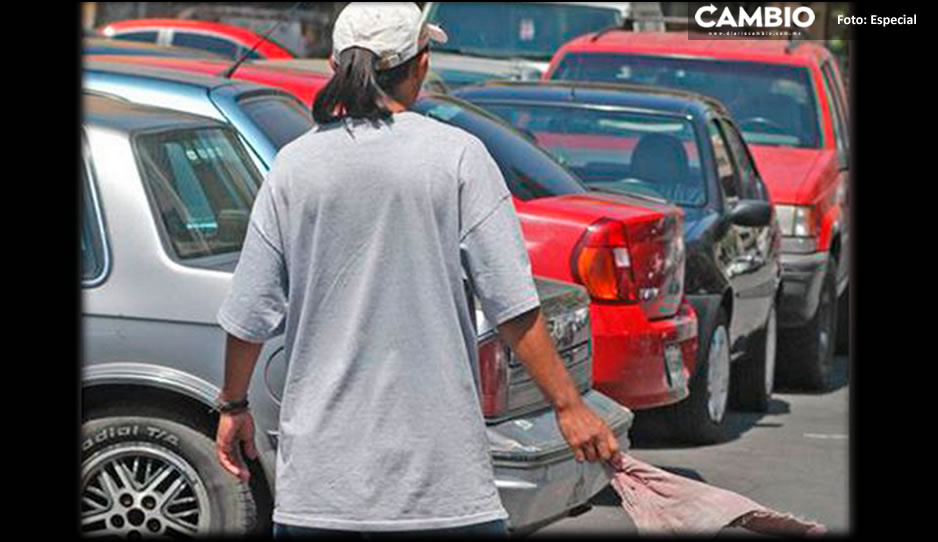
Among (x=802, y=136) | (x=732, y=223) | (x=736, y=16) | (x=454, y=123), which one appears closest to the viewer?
(x=454, y=123)

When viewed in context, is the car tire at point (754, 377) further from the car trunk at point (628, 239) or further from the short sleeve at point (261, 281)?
the short sleeve at point (261, 281)

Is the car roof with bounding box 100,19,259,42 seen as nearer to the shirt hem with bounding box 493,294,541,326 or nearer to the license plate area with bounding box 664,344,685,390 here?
the license plate area with bounding box 664,344,685,390

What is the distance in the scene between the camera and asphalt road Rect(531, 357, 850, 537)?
7234 mm

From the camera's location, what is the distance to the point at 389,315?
12.3 feet

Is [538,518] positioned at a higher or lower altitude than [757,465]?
higher

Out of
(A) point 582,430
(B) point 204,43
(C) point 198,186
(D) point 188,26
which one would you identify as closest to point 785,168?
(C) point 198,186

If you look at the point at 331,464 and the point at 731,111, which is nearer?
the point at 331,464

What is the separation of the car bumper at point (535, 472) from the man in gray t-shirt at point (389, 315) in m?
1.47

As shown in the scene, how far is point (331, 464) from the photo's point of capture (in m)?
3.74

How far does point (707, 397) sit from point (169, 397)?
374 centimetres

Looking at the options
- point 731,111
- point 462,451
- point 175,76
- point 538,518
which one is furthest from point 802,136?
point 462,451
